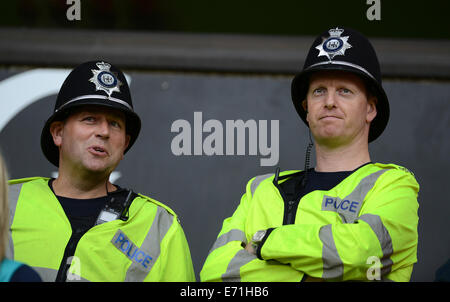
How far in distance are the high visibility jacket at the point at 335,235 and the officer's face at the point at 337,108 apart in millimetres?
187

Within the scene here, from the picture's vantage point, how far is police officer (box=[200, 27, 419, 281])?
2.69 m

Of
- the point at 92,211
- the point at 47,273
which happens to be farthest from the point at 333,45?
the point at 47,273

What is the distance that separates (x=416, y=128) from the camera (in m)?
4.72

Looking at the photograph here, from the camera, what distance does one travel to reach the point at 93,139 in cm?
325

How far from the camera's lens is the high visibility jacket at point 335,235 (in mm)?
2668

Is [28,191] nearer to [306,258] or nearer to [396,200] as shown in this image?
[306,258]

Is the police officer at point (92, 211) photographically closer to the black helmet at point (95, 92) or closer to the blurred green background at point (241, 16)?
the black helmet at point (95, 92)

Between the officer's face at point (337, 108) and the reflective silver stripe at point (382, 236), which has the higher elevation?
the officer's face at point (337, 108)

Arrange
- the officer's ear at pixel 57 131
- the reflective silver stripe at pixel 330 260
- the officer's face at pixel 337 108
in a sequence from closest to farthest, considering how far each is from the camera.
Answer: the reflective silver stripe at pixel 330 260 < the officer's face at pixel 337 108 < the officer's ear at pixel 57 131

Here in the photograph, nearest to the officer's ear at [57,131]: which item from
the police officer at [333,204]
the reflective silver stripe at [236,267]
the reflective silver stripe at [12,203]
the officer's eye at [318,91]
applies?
the reflective silver stripe at [12,203]

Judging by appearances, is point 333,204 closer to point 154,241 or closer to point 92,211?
point 154,241

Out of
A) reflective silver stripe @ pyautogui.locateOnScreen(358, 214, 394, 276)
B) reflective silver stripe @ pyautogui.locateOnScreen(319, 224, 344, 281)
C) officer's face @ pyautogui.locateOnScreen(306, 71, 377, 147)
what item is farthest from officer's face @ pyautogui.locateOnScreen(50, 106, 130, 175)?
reflective silver stripe @ pyautogui.locateOnScreen(358, 214, 394, 276)

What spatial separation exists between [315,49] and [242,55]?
155cm
